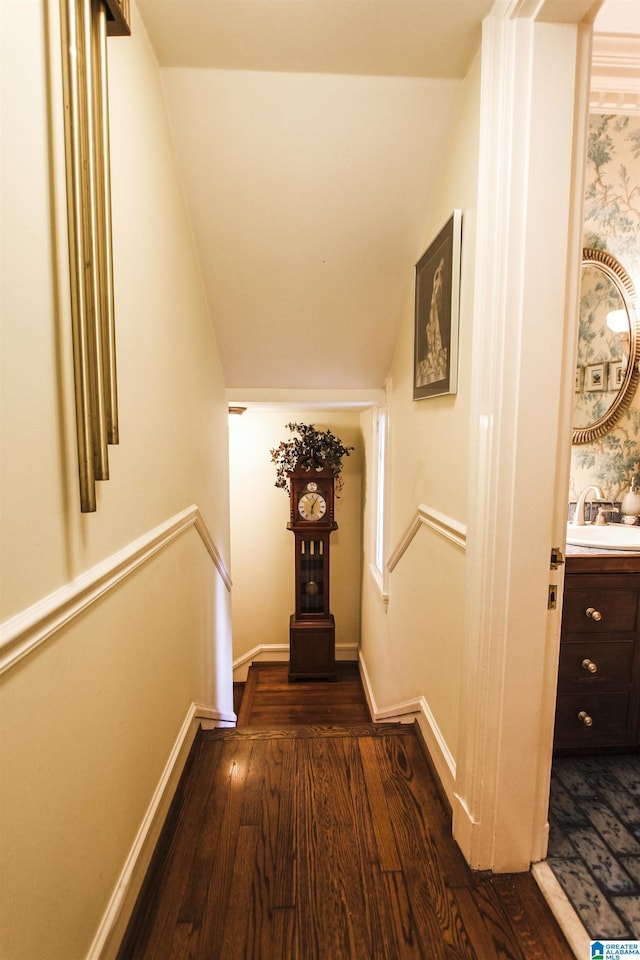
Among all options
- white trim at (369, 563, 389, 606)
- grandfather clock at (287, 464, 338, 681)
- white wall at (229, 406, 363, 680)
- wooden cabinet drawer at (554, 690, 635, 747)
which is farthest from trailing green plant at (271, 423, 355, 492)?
wooden cabinet drawer at (554, 690, 635, 747)

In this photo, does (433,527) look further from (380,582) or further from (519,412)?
(380,582)

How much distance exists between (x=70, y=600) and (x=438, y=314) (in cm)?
137

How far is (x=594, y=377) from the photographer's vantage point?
2264 mm

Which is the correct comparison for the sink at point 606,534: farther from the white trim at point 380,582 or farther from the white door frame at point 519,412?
the white trim at point 380,582

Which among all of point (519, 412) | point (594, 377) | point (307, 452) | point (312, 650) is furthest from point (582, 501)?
point (312, 650)

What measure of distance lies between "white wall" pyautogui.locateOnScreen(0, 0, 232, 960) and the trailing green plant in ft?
7.23

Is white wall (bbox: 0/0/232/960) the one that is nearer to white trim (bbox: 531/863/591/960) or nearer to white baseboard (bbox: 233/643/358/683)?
white trim (bbox: 531/863/591/960)

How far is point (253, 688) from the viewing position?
4.15 meters

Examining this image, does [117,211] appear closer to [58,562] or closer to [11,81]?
[11,81]

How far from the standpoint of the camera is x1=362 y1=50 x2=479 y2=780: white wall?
1408mm

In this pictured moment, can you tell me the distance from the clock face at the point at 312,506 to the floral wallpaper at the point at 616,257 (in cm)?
211

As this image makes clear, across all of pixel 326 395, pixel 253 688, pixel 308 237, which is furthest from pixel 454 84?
pixel 253 688

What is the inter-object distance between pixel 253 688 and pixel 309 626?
709 millimetres

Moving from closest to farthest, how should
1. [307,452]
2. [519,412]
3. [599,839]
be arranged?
[519,412] → [599,839] → [307,452]
